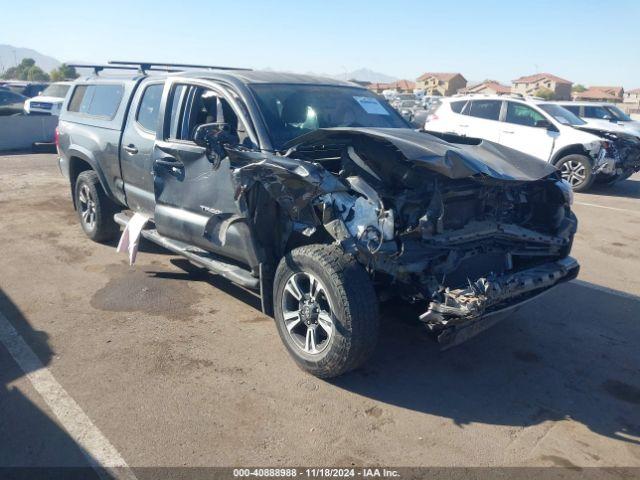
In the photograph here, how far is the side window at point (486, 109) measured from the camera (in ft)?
40.0

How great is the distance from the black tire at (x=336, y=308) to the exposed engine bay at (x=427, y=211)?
134 millimetres

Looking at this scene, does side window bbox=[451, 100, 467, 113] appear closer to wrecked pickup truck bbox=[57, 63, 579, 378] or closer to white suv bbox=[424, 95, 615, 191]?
white suv bbox=[424, 95, 615, 191]

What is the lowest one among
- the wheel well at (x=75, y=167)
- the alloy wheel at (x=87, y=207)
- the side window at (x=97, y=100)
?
the alloy wheel at (x=87, y=207)

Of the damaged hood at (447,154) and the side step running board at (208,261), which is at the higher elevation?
the damaged hood at (447,154)

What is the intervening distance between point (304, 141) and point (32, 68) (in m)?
78.1

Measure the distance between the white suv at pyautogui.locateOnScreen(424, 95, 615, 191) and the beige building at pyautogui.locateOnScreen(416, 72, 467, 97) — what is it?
68621mm

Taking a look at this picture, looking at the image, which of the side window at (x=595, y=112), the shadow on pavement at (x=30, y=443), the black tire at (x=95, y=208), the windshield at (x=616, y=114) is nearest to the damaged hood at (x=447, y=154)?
the shadow on pavement at (x=30, y=443)

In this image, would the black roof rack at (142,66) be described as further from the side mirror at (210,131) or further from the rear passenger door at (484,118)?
the rear passenger door at (484,118)

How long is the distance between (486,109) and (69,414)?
36.4 feet

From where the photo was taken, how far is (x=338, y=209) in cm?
354

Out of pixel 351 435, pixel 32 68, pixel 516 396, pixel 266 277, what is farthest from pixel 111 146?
pixel 32 68

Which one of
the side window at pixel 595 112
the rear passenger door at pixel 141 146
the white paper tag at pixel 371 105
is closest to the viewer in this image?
the white paper tag at pixel 371 105

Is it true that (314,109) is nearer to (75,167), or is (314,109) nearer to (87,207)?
(87,207)

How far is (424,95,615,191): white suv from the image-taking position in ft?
36.1
